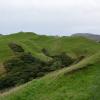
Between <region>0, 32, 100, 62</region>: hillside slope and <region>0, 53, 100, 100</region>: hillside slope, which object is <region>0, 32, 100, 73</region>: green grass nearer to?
<region>0, 32, 100, 62</region>: hillside slope

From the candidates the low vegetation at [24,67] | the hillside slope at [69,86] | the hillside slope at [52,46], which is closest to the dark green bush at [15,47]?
the low vegetation at [24,67]

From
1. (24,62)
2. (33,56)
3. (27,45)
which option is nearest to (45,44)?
(27,45)

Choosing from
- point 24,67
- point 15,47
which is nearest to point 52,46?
point 15,47

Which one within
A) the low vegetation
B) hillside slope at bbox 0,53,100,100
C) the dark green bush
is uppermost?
the dark green bush

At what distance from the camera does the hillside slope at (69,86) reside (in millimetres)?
26719

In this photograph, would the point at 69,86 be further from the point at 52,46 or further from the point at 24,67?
the point at 52,46

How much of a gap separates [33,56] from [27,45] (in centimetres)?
1827

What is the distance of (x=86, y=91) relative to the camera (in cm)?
2702

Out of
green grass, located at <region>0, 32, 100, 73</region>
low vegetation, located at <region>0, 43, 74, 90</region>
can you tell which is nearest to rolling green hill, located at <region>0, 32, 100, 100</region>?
low vegetation, located at <region>0, 43, 74, 90</region>

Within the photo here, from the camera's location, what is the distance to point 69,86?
94.0ft

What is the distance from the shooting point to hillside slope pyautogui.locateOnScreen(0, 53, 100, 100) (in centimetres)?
2672

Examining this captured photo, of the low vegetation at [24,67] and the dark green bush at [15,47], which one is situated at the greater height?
the dark green bush at [15,47]

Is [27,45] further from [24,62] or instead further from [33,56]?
[24,62]

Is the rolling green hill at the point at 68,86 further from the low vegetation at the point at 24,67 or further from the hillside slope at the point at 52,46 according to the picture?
the hillside slope at the point at 52,46
